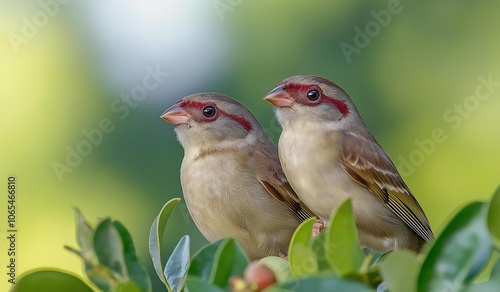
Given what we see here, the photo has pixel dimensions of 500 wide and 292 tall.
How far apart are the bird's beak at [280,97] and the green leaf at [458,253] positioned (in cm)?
77

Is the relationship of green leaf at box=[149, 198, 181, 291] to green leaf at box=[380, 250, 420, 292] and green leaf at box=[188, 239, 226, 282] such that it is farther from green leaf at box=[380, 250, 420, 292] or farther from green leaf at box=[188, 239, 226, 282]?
green leaf at box=[380, 250, 420, 292]

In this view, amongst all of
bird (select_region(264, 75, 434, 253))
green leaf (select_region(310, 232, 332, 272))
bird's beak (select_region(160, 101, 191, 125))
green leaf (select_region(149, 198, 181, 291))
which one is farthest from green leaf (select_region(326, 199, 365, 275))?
bird's beak (select_region(160, 101, 191, 125))

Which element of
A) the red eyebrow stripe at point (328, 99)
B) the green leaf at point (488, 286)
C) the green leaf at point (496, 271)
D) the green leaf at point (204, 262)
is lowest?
the green leaf at point (488, 286)

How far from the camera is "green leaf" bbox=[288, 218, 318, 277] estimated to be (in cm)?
72

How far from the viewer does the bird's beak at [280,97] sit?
4.62 ft

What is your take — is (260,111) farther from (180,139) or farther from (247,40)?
(180,139)

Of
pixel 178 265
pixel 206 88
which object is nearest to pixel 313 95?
pixel 178 265

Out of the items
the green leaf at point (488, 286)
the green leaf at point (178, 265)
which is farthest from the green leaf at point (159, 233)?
the green leaf at point (488, 286)

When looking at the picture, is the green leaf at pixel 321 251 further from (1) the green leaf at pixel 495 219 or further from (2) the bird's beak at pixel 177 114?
(2) the bird's beak at pixel 177 114

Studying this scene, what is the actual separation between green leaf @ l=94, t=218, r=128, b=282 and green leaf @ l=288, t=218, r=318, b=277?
0.15m

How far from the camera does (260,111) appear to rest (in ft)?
12.4

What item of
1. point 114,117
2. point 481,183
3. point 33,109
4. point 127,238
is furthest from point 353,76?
point 127,238

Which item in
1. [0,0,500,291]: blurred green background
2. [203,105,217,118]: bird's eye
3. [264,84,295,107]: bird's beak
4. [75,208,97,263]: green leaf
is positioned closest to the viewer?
[75,208,97,263]: green leaf

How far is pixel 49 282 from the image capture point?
27.8 inches
